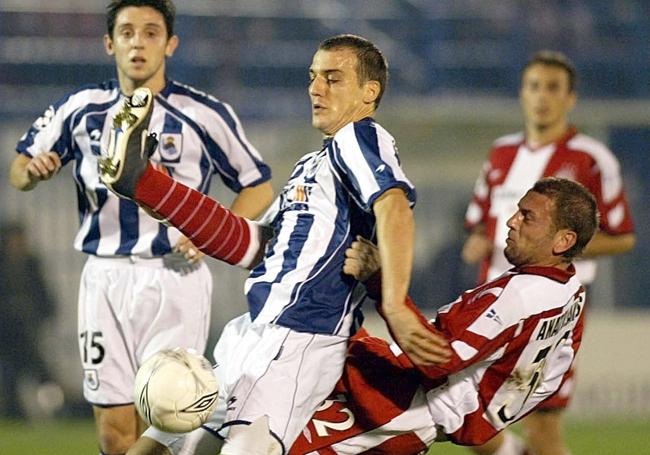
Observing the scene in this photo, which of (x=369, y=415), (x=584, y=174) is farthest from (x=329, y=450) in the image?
(x=584, y=174)

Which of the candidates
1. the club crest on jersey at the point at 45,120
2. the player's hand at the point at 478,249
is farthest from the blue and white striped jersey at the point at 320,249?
the player's hand at the point at 478,249

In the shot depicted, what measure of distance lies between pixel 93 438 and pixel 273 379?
5360mm

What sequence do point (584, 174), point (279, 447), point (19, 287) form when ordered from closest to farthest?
point (279, 447) < point (584, 174) < point (19, 287)

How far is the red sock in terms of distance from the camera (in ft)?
13.5

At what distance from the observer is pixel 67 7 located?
41.9ft

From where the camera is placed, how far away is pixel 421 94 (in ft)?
42.9

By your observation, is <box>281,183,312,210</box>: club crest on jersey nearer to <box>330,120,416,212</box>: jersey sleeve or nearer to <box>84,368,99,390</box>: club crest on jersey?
<box>330,120,416,212</box>: jersey sleeve

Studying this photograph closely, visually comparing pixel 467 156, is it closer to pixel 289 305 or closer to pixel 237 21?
pixel 237 21

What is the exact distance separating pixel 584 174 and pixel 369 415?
2976 millimetres

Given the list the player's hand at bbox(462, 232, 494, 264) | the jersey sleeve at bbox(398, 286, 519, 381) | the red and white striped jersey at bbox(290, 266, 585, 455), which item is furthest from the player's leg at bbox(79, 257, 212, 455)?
the player's hand at bbox(462, 232, 494, 264)

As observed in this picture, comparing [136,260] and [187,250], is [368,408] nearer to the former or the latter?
[187,250]

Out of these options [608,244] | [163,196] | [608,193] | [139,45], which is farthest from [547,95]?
[163,196]

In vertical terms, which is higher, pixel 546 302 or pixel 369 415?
pixel 546 302

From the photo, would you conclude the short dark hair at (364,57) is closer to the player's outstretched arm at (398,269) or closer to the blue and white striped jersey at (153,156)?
the player's outstretched arm at (398,269)
